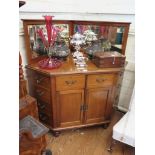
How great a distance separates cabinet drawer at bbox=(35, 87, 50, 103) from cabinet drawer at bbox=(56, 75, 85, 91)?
14 centimetres

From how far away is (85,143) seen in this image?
1.84 m

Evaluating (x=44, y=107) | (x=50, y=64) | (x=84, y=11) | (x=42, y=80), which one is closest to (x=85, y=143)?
(x=44, y=107)

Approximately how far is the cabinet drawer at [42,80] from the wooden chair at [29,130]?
0.19m

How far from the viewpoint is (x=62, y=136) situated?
191 cm

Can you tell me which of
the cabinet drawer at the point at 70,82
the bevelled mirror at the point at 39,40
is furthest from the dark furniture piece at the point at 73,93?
the bevelled mirror at the point at 39,40

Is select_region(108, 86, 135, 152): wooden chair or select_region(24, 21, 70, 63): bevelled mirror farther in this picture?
select_region(24, 21, 70, 63): bevelled mirror

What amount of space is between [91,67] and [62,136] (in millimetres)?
855

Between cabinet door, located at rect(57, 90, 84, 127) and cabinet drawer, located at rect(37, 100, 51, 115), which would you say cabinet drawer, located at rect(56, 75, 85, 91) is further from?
cabinet drawer, located at rect(37, 100, 51, 115)

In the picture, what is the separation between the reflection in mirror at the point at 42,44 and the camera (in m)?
1.64

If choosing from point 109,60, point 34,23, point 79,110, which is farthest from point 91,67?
point 34,23

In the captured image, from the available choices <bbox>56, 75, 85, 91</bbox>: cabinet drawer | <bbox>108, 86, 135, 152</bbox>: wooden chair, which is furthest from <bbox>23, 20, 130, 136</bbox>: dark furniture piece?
<bbox>108, 86, 135, 152</bbox>: wooden chair

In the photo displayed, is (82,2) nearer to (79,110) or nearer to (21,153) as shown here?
(79,110)

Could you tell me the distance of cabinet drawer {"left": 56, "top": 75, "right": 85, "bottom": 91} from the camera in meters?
1.54

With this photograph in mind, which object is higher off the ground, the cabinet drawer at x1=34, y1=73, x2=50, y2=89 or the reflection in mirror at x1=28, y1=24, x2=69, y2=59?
the reflection in mirror at x1=28, y1=24, x2=69, y2=59
